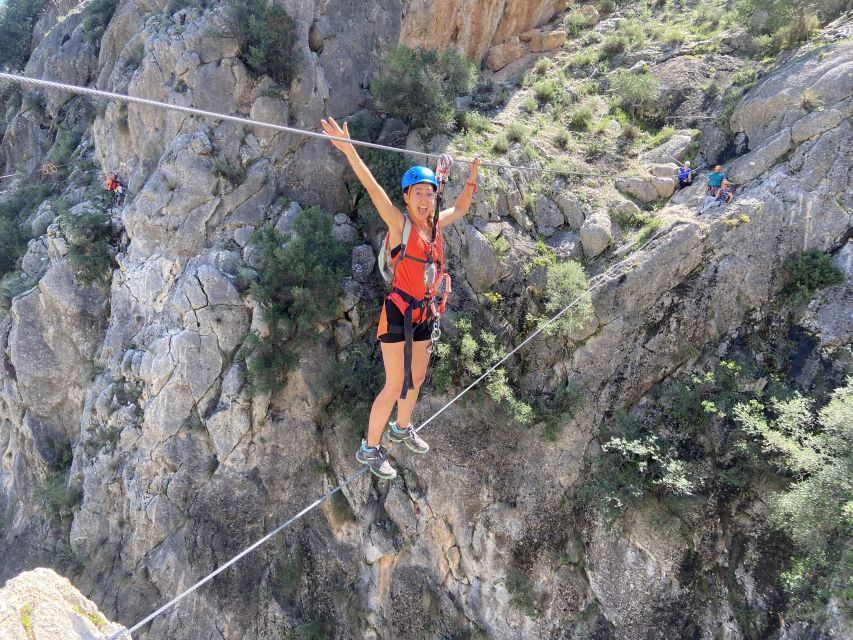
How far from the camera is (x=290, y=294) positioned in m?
10.8

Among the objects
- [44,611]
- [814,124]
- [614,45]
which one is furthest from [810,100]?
[44,611]

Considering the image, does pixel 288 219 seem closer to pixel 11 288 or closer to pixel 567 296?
pixel 567 296

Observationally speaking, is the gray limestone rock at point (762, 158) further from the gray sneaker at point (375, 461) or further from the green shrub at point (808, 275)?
the gray sneaker at point (375, 461)

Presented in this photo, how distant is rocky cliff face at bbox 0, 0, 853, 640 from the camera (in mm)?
8898

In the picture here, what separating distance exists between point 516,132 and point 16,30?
26.5m

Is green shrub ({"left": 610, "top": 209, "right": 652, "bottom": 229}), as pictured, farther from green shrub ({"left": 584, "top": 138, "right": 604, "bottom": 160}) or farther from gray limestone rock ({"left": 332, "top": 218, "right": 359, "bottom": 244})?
gray limestone rock ({"left": 332, "top": 218, "right": 359, "bottom": 244})

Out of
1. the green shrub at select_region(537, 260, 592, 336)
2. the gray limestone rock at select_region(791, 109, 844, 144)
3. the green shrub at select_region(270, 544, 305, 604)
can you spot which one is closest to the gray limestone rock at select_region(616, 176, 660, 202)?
the green shrub at select_region(537, 260, 592, 336)

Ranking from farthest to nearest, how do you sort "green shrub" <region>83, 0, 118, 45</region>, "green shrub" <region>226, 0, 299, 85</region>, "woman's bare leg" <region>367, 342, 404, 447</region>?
"green shrub" <region>83, 0, 118, 45</region> < "green shrub" <region>226, 0, 299, 85</region> < "woman's bare leg" <region>367, 342, 404, 447</region>

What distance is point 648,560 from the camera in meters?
8.37

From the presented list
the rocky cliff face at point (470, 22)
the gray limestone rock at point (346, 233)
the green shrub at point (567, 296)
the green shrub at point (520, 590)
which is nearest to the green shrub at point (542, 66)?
the rocky cliff face at point (470, 22)

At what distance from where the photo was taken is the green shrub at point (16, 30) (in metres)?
23.2

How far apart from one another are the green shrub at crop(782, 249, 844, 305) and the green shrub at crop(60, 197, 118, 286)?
15.7 metres

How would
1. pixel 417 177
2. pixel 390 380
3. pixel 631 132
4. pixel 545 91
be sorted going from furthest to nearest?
1. pixel 545 91
2. pixel 631 132
3. pixel 390 380
4. pixel 417 177

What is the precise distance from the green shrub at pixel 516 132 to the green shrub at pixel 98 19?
50.9 ft
